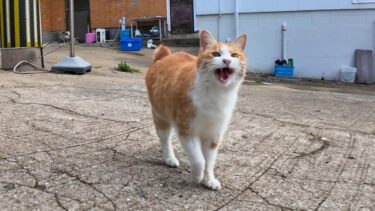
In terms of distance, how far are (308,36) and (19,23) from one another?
353 inches

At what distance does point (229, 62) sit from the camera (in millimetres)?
3023

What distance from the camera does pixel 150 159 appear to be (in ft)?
12.9

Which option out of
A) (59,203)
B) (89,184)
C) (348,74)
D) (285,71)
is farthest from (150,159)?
(348,74)

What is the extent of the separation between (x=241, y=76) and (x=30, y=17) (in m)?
6.84

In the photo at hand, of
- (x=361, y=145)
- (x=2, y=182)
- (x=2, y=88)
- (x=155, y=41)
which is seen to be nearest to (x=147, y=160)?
(x=2, y=182)

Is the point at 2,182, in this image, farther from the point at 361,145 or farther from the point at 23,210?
the point at 361,145

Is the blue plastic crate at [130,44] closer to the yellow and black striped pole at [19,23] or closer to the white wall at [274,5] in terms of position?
the white wall at [274,5]

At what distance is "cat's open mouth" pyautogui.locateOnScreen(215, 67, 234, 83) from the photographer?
3.02 meters

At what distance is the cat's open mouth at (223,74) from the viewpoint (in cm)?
302

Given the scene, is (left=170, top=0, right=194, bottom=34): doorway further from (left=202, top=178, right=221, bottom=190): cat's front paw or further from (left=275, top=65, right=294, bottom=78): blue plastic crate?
(left=202, top=178, right=221, bottom=190): cat's front paw

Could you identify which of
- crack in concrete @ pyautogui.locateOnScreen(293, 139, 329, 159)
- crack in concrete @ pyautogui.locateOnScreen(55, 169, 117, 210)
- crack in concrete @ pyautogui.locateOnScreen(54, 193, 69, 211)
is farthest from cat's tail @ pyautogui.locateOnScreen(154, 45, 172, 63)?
crack in concrete @ pyautogui.locateOnScreen(54, 193, 69, 211)

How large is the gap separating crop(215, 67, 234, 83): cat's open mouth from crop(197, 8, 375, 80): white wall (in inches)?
463

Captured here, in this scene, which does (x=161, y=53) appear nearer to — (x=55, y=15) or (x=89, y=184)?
(x=89, y=184)

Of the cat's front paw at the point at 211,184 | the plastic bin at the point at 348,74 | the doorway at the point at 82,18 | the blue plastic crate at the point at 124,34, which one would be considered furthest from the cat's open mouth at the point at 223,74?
the doorway at the point at 82,18
